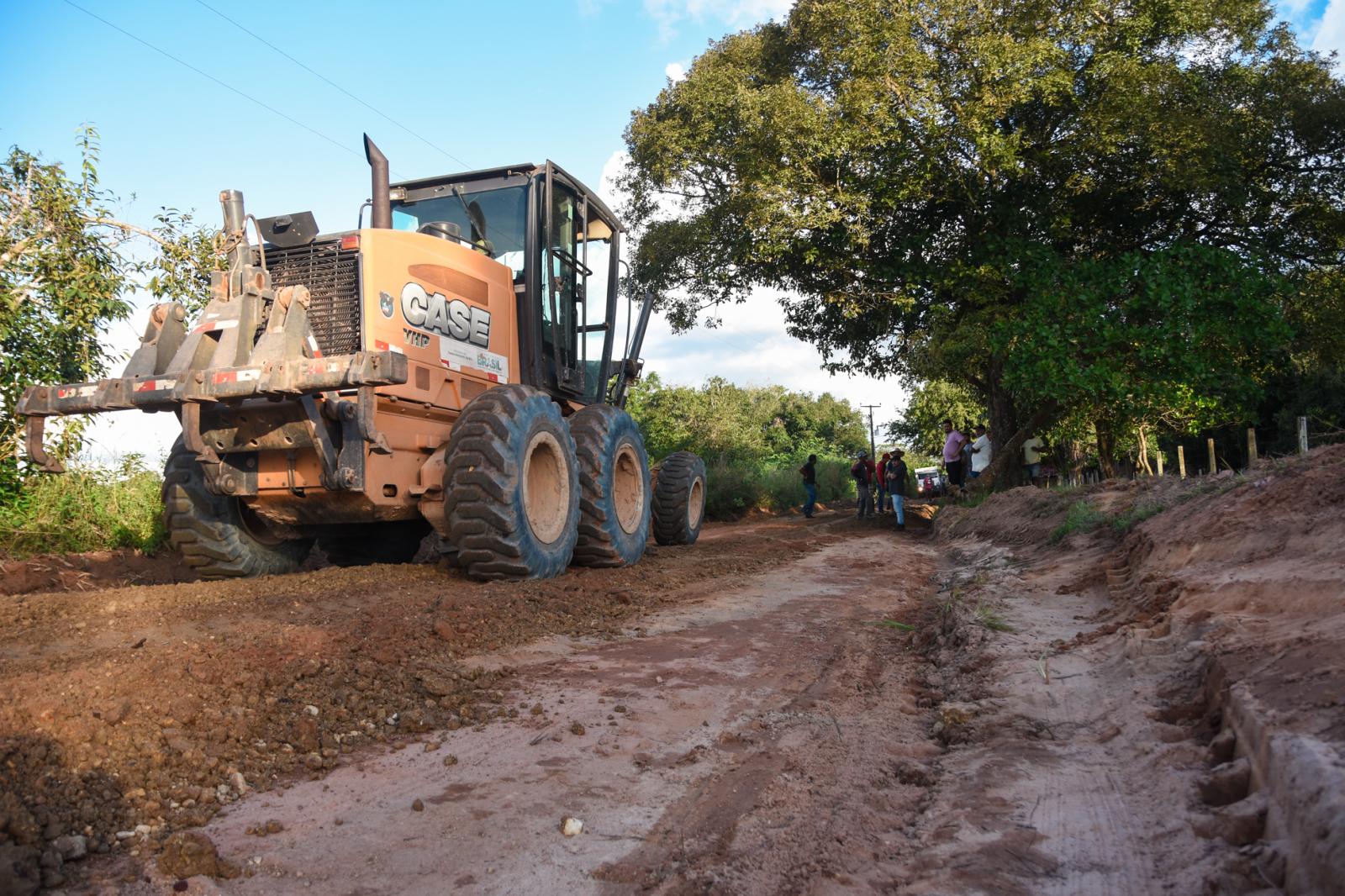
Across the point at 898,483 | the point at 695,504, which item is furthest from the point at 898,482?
the point at 695,504

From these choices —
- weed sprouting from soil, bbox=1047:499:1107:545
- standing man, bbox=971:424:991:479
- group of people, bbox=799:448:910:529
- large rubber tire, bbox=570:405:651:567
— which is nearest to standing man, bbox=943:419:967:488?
standing man, bbox=971:424:991:479

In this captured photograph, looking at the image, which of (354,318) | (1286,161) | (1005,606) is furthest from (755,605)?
(1286,161)

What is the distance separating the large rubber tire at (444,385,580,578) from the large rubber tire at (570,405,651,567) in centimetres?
76

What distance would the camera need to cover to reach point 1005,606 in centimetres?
556

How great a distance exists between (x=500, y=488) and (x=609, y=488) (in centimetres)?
184

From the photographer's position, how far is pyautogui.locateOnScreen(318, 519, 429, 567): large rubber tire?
848 cm

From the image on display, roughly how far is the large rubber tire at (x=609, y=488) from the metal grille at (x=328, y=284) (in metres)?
2.08

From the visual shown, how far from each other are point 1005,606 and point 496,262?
4.96 meters

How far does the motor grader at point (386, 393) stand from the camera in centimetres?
591

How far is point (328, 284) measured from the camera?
262 inches

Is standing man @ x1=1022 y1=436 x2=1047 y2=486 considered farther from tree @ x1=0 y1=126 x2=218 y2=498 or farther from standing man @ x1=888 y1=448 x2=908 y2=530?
tree @ x1=0 y1=126 x2=218 y2=498

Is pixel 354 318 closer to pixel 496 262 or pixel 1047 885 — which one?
pixel 496 262

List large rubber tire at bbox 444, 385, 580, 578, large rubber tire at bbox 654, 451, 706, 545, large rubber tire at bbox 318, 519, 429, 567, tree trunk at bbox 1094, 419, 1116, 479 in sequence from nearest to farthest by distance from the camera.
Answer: large rubber tire at bbox 444, 385, 580, 578 → large rubber tire at bbox 318, 519, 429, 567 → large rubber tire at bbox 654, 451, 706, 545 → tree trunk at bbox 1094, 419, 1116, 479

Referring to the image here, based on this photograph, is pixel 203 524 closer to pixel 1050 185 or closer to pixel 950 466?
pixel 950 466
